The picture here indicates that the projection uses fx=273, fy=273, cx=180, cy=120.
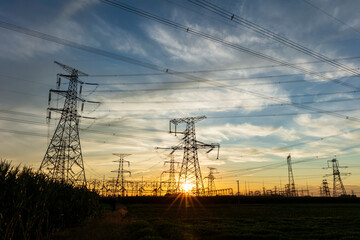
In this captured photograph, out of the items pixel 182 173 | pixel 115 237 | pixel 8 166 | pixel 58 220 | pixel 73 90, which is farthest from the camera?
pixel 182 173

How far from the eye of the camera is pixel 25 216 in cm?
1384

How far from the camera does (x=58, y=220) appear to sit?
1941cm

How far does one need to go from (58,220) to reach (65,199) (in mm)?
2428

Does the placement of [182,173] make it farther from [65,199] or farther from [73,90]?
[65,199]

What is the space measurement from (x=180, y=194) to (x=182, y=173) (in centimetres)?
626

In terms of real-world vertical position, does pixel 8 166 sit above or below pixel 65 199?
above

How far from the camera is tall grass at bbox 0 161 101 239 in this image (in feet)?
40.5

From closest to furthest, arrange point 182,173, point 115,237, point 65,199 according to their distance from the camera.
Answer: point 115,237, point 65,199, point 182,173

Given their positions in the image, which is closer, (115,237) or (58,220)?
(115,237)

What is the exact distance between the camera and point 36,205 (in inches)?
539

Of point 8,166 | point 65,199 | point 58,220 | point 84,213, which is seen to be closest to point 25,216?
point 8,166

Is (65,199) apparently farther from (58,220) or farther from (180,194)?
(180,194)

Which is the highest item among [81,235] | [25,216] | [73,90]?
[73,90]

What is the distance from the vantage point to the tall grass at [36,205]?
40.5ft
